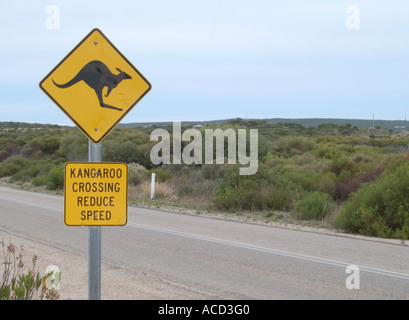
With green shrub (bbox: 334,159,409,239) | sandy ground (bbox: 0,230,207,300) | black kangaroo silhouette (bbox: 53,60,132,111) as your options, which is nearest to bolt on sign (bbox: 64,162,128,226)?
black kangaroo silhouette (bbox: 53,60,132,111)

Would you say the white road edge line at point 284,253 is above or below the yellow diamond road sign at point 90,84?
below

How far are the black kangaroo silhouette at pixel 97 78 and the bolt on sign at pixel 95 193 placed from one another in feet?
1.91

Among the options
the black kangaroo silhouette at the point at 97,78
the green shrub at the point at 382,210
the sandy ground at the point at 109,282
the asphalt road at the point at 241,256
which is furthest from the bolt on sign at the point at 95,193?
the green shrub at the point at 382,210

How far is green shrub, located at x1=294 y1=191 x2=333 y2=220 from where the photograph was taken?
17125 millimetres

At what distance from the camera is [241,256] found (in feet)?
35.5

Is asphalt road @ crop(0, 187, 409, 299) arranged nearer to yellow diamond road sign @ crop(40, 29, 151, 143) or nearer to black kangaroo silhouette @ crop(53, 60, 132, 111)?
yellow diamond road sign @ crop(40, 29, 151, 143)

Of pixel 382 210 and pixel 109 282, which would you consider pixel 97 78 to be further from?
pixel 382 210

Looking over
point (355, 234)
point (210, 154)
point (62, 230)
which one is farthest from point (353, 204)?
point (210, 154)

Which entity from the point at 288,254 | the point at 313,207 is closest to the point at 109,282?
the point at 288,254

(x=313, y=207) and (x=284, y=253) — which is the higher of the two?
(x=313, y=207)

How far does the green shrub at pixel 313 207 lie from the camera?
56.2 ft

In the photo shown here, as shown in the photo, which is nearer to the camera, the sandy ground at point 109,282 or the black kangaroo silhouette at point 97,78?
the black kangaroo silhouette at point 97,78

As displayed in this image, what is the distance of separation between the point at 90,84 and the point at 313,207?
1324 centimetres

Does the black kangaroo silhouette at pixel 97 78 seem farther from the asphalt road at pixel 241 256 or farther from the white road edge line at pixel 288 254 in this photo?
the white road edge line at pixel 288 254
